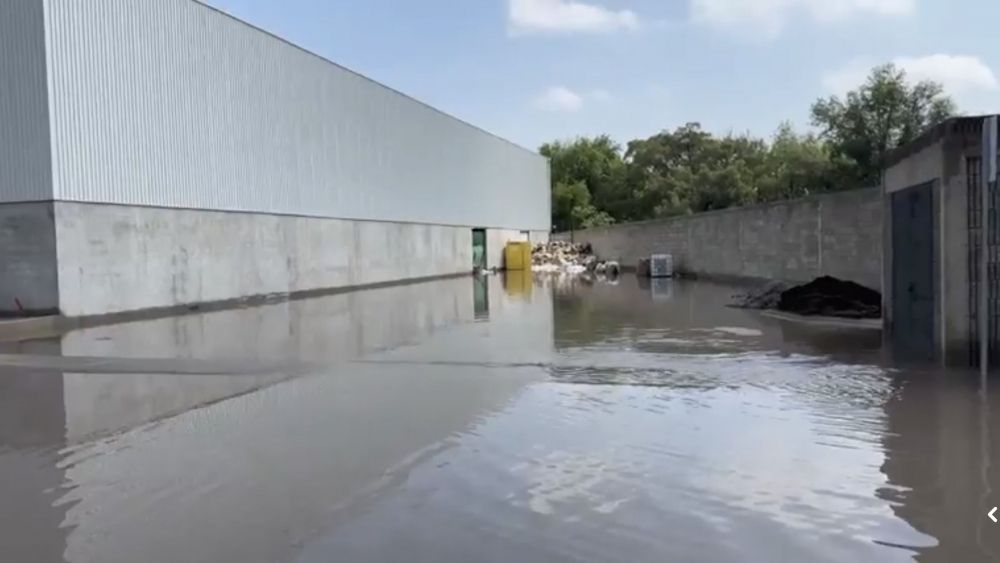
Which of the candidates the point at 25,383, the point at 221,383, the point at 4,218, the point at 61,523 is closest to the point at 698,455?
the point at 61,523

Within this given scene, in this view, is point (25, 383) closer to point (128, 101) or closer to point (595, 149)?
point (128, 101)

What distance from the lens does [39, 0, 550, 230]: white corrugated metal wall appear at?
1966cm

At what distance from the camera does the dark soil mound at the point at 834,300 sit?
15.6 m

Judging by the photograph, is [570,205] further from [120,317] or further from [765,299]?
[120,317]

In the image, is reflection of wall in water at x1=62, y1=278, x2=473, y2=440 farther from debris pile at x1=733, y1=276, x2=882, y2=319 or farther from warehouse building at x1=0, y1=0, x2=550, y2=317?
debris pile at x1=733, y1=276, x2=882, y2=319

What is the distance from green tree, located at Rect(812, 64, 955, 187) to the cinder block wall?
31.9ft

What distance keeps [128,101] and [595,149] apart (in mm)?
67652

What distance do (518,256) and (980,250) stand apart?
4376cm

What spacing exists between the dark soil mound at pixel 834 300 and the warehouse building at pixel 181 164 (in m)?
15.8

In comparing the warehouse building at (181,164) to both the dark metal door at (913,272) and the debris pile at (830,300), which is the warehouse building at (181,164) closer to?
the debris pile at (830,300)

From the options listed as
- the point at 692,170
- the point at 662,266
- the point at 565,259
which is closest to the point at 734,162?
the point at 692,170

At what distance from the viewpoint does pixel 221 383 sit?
987cm

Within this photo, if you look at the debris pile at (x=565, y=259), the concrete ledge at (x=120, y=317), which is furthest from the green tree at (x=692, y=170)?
the concrete ledge at (x=120, y=317)

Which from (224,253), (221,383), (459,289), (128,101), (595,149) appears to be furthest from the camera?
(595,149)
